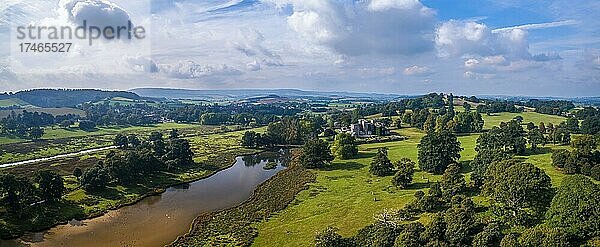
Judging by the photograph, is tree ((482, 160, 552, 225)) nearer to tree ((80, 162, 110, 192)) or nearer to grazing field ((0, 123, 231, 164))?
tree ((80, 162, 110, 192))

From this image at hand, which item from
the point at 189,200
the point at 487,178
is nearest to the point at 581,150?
the point at 487,178

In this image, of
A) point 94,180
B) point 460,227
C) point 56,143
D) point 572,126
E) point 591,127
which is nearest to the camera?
point 460,227

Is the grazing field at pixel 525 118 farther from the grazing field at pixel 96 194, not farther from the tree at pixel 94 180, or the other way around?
the tree at pixel 94 180

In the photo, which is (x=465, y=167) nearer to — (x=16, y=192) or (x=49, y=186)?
(x=49, y=186)

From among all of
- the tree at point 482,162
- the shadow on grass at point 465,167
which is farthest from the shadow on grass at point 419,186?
the shadow on grass at point 465,167

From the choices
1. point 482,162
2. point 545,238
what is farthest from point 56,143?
point 545,238

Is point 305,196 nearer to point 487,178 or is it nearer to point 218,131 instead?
point 487,178

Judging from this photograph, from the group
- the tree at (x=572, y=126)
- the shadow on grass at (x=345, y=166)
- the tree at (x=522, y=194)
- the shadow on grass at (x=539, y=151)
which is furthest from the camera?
the tree at (x=572, y=126)
